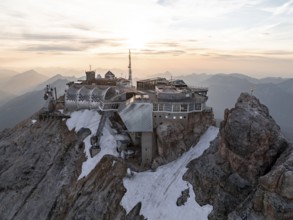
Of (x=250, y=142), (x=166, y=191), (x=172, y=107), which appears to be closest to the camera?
(x=250, y=142)

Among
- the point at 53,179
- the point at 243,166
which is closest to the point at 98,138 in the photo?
the point at 53,179

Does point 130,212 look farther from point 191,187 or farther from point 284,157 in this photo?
point 284,157

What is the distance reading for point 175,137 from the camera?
66.9 m

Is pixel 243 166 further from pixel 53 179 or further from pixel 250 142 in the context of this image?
pixel 53 179

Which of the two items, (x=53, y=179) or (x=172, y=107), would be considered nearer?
(x=172, y=107)

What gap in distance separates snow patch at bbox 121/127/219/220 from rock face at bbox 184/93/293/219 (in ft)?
6.40

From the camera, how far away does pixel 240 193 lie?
2041 inches

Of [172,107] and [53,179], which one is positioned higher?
[172,107]

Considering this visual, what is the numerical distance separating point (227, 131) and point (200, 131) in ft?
41.0

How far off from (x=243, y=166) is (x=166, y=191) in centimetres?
1599

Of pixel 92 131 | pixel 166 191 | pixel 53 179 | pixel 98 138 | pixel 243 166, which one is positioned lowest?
pixel 53 179

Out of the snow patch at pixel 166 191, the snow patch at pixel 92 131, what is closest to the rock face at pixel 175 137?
the snow patch at pixel 166 191

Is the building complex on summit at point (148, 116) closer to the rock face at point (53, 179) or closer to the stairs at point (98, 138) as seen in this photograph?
the stairs at point (98, 138)

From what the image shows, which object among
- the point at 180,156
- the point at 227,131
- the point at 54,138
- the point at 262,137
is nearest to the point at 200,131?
the point at 180,156
